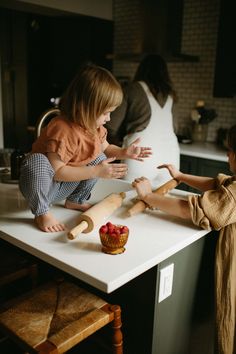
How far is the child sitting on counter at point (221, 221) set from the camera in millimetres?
1350

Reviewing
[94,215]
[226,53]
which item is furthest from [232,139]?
[226,53]

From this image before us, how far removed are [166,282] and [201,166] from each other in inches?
76.9

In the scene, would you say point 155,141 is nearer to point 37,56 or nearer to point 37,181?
point 37,181

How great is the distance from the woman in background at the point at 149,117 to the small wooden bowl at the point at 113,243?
1.61m

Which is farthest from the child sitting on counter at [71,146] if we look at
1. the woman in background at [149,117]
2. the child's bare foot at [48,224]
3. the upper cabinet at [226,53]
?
the upper cabinet at [226,53]

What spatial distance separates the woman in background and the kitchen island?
1.14 metres

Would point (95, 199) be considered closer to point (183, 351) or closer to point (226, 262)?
point (226, 262)

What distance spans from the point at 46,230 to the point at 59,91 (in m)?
3.43

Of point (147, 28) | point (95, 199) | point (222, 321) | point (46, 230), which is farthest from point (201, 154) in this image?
point (46, 230)

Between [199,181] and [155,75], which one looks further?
[155,75]

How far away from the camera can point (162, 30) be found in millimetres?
3459

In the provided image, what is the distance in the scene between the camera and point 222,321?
1.47m

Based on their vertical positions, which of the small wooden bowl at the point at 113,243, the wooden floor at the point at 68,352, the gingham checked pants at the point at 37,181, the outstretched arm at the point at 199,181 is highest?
the gingham checked pants at the point at 37,181

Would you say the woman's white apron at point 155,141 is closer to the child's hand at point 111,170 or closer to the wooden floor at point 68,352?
the wooden floor at point 68,352
